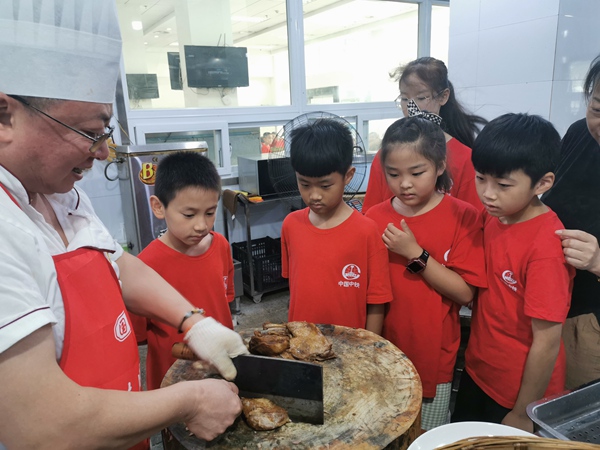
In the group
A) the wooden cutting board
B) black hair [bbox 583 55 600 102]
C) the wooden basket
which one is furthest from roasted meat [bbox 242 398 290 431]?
black hair [bbox 583 55 600 102]

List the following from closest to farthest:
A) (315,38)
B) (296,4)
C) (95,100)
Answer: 1. (95,100)
2. (296,4)
3. (315,38)

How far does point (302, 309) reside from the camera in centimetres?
169

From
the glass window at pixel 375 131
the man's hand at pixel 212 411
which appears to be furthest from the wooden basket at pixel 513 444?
the glass window at pixel 375 131

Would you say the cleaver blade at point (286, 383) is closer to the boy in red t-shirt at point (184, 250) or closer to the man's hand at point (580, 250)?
the boy in red t-shirt at point (184, 250)

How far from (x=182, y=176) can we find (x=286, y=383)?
939 millimetres

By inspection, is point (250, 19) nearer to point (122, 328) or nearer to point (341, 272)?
point (341, 272)

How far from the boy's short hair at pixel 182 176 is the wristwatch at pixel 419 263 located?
0.87m

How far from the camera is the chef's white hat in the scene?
79cm

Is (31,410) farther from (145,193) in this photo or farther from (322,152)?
(145,193)

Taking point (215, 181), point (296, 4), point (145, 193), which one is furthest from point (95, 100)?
point (296, 4)

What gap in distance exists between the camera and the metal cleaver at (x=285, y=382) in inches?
42.2

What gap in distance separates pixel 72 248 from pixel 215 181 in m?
0.78

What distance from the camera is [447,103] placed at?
2.28 metres

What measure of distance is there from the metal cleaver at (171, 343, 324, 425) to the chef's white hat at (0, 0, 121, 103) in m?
0.77
